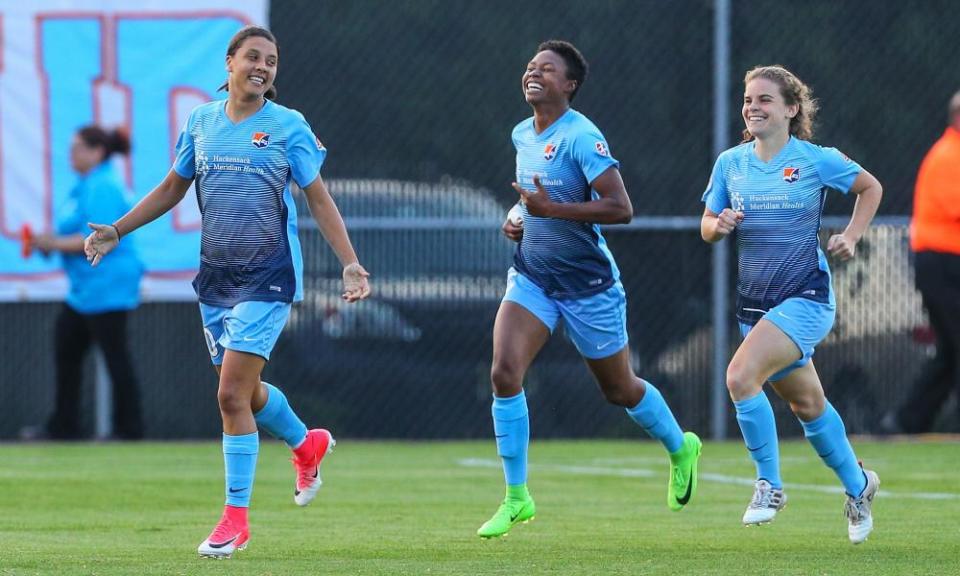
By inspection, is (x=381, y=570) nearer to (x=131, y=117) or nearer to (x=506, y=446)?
(x=506, y=446)

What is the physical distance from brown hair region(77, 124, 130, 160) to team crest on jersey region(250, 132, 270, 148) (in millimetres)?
6809

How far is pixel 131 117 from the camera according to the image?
1434 centimetres

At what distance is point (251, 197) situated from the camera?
7.46 m

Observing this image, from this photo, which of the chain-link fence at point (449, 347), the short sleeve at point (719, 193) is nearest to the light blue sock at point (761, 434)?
the short sleeve at point (719, 193)

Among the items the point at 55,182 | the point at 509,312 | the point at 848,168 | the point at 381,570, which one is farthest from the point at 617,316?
the point at 55,182

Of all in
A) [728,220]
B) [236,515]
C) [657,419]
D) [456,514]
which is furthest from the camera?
[456,514]

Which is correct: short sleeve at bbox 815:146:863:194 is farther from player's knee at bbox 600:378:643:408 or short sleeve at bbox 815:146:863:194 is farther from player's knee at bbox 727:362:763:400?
player's knee at bbox 600:378:643:408

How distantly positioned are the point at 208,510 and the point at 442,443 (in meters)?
5.09

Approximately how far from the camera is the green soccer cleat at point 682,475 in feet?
28.3

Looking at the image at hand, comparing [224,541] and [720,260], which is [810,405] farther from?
[720,260]

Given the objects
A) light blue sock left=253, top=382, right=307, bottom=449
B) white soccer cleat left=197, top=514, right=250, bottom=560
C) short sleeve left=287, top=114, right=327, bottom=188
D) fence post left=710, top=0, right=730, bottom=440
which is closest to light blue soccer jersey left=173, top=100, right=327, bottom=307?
short sleeve left=287, top=114, right=327, bottom=188

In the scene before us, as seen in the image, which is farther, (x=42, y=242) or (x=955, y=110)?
(x=42, y=242)

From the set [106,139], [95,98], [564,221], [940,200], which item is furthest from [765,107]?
[95,98]

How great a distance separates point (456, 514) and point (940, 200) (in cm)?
565
